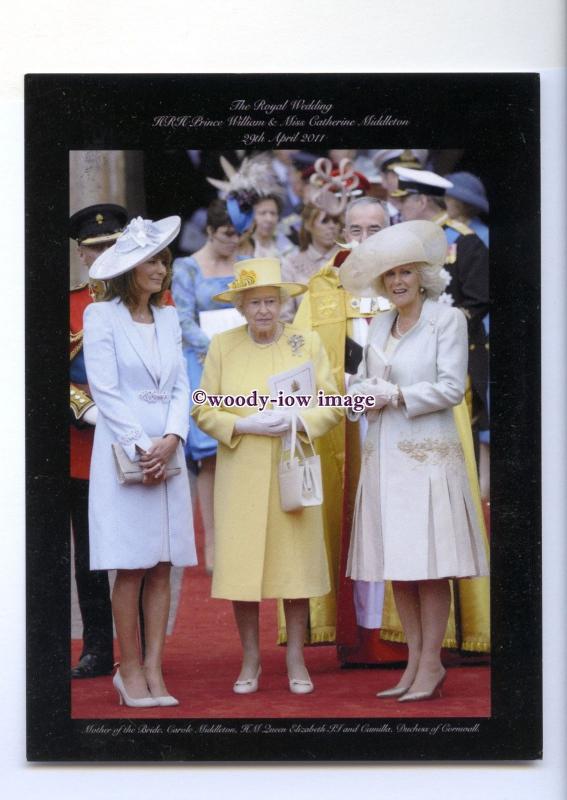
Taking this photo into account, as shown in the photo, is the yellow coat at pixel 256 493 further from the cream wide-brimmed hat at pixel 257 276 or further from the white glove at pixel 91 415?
the white glove at pixel 91 415

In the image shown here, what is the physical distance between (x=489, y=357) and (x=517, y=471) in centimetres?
54

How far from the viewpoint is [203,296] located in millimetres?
10812

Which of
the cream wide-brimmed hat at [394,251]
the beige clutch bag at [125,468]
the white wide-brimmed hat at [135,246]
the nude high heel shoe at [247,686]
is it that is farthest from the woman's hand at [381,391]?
the nude high heel shoe at [247,686]

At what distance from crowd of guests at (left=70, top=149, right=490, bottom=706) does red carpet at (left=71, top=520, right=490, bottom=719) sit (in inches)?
2.3

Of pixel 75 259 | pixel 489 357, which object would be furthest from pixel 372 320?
pixel 75 259

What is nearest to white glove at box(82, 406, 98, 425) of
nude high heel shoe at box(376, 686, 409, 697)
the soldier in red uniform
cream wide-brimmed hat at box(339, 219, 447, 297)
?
the soldier in red uniform

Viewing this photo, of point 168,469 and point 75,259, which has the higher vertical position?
point 75,259

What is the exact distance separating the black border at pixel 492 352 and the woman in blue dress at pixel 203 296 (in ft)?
1.38

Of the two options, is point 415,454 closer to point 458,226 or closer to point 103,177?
point 458,226

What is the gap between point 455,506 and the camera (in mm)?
10641

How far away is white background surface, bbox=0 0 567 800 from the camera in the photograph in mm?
10672
